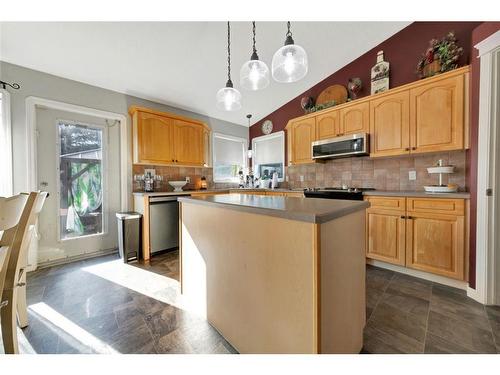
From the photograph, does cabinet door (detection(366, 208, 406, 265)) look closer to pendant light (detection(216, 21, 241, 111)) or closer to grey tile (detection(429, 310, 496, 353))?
grey tile (detection(429, 310, 496, 353))

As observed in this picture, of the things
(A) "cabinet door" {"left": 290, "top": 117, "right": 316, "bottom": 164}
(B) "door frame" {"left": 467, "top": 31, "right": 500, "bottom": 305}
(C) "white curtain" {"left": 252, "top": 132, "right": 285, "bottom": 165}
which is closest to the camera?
(B) "door frame" {"left": 467, "top": 31, "right": 500, "bottom": 305}

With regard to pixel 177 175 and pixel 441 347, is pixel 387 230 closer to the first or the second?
pixel 441 347

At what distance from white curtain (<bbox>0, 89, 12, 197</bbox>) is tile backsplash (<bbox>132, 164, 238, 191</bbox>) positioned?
4.18 feet

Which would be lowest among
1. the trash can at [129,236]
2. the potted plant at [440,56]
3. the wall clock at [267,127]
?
the trash can at [129,236]

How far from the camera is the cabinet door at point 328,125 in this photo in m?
3.11

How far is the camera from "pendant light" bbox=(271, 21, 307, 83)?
1.32 m

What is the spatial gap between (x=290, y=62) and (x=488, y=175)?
6.20ft

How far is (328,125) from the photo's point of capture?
Result: 320 cm

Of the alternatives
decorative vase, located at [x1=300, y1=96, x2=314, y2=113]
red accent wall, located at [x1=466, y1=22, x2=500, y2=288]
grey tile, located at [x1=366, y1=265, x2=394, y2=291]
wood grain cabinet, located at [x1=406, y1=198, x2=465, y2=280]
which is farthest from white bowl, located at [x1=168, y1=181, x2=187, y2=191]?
red accent wall, located at [x1=466, y1=22, x2=500, y2=288]

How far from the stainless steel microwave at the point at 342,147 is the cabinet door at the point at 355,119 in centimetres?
12

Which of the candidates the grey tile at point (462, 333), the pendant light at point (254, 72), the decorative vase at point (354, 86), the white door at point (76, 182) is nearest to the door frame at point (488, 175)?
the grey tile at point (462, 333)

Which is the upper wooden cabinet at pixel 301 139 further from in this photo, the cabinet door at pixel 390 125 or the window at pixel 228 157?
the window at pixel 228 157

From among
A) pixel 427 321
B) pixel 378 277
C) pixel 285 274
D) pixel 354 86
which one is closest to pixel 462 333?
pixel 427 321
